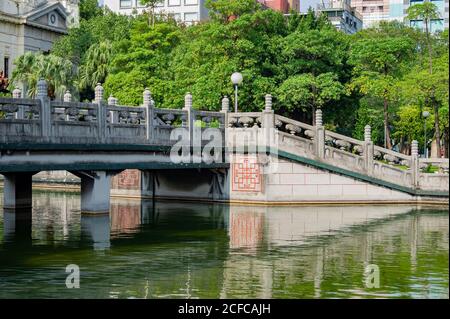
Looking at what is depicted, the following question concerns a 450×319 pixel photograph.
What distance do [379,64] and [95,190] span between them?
19872 mm

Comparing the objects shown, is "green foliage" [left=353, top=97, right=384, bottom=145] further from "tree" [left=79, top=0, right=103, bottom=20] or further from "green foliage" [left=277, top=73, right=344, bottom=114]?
"tree" [left=79, top=0, right=103, bottom=20]

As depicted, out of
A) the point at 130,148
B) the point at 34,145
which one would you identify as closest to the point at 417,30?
the point at 130,148

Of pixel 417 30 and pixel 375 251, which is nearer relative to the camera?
pixel 375 251

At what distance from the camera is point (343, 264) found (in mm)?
16875

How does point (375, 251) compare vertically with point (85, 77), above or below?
below

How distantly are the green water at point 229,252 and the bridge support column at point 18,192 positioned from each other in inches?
28.8

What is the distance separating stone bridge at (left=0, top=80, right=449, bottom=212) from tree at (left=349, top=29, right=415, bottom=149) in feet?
26.6

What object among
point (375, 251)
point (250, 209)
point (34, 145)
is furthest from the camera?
point (250, 209)

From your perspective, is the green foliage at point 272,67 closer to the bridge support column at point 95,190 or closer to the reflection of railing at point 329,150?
the reflection of railing at point 329,150

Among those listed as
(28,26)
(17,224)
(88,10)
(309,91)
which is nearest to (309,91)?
(309,91)
